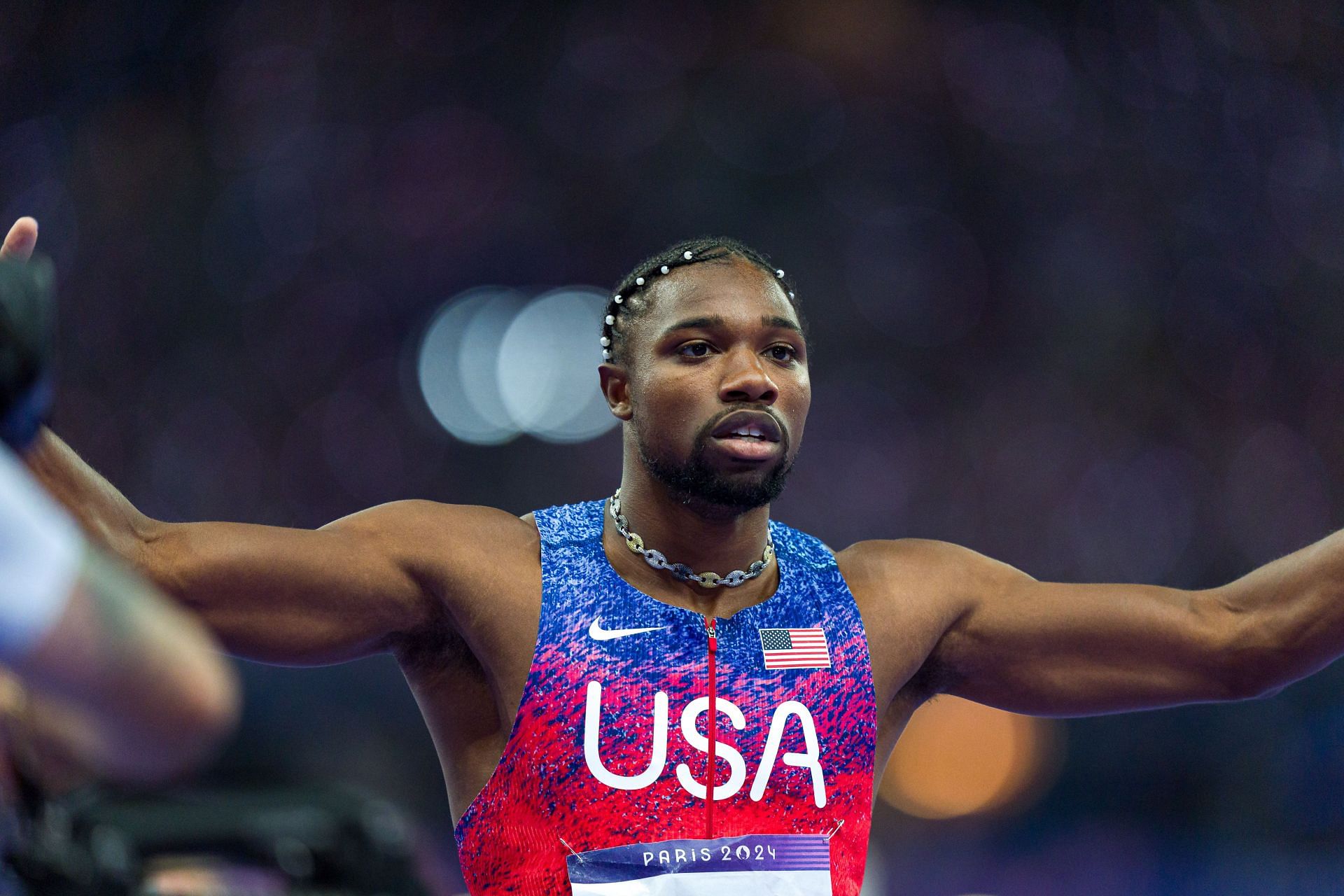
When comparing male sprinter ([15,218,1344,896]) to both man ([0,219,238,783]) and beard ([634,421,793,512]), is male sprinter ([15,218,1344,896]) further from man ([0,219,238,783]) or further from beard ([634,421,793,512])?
man ([0,219,238,783])

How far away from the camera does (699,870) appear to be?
2229mm

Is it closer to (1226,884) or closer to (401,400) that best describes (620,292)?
(1226,884)

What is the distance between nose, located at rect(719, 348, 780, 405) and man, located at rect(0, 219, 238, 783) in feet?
5.15

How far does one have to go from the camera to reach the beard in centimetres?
251

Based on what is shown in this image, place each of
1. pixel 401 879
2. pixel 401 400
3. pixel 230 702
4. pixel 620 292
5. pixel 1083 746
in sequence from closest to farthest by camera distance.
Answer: pixel 230 702
pixel 620 292
pixel 401 879
pixel 1083 746
pixel 401 400

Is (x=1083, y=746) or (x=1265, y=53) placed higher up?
(x=1265, y=53)

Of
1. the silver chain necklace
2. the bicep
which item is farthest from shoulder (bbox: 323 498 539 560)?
the bicep

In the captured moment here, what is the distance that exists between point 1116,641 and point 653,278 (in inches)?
49.8

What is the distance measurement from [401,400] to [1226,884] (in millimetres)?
6161

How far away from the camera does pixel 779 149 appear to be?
979 cm

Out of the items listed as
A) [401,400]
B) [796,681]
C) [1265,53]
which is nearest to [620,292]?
[796,681]

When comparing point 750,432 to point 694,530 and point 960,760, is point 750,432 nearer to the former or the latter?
point 694,530

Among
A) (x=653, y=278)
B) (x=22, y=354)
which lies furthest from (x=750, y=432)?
(x=22, y=354)

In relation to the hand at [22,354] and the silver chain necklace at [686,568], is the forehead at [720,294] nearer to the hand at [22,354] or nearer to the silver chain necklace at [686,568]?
the silver chain necklace at [686,568]
